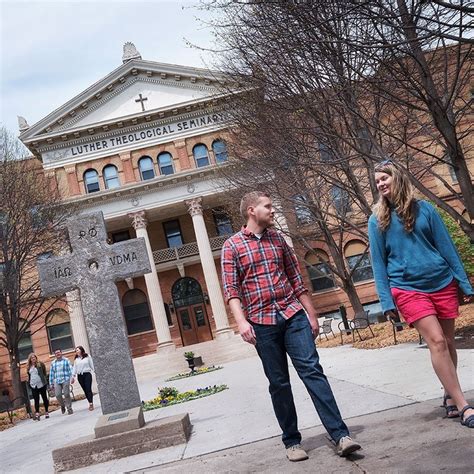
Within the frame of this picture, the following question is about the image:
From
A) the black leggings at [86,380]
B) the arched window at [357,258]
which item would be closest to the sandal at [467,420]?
the black leggings at [86,380]

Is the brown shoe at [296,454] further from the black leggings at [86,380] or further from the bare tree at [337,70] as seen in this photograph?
the black leggings at [86,380]

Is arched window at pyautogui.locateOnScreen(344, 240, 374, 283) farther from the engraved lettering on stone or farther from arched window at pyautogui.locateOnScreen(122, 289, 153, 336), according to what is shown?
the engraved lettering on stone

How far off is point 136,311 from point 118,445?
3461cm

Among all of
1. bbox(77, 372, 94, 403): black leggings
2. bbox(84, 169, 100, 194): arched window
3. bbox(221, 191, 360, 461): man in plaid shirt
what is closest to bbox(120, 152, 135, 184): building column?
bbox(84, 169, 100, 194): arched window

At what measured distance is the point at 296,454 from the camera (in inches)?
167

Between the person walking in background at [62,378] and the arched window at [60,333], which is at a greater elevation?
the arched window at [60,333]

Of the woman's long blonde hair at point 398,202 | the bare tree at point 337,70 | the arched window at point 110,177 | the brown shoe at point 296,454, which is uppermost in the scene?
the arched window at point 110,177

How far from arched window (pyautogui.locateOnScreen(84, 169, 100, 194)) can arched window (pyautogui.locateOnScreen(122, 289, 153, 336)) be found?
7.24 metres

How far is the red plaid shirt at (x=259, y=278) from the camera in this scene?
4492 millimetres

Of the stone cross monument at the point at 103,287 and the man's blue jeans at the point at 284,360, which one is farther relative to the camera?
the stone cross monument at the point at 103,287

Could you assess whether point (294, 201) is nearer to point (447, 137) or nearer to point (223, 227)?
point (447, 137)

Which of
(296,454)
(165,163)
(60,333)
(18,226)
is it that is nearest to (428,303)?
(296,454)

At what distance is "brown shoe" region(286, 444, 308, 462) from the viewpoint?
166 inches

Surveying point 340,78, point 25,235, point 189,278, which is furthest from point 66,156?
point 340,78
